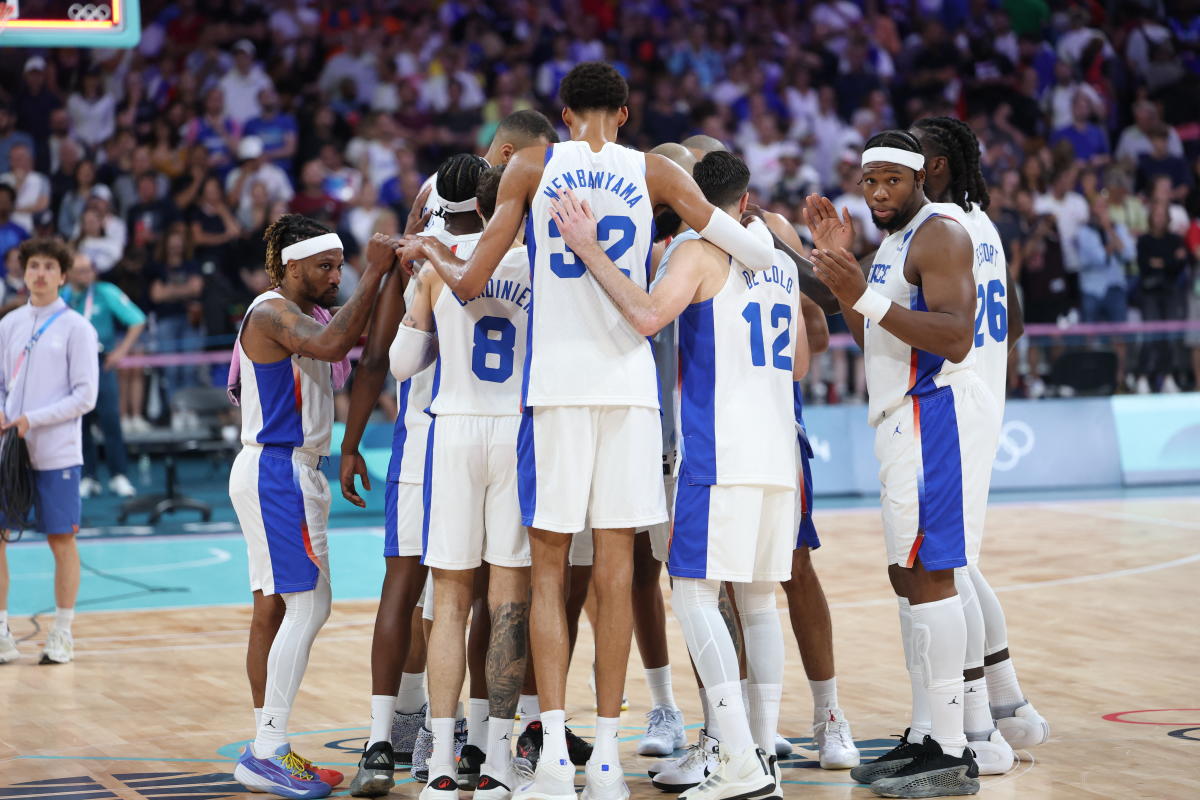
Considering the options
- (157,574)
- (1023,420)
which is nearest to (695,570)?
(157,574)

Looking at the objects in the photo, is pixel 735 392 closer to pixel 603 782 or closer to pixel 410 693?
pixel 603 782

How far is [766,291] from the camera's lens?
538 cm

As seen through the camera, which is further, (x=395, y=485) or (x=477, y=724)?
(x=395, y=485)

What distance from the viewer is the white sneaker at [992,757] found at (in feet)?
18.3

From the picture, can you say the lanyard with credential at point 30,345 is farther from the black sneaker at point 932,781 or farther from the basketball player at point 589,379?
the black sneaker at point 932,781

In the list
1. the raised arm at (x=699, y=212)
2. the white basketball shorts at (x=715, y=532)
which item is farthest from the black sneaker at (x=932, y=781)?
the raised arm at (x=699, y=212)

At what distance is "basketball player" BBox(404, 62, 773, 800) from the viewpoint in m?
5.10

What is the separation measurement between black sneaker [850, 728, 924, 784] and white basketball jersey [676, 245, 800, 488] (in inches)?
44.5

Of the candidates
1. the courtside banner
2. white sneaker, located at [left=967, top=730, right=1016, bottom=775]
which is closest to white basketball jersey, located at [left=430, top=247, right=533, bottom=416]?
white sneaker, located at [left=967, top=730, right=1016, bottom=775]

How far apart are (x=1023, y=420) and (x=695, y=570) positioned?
9990mm

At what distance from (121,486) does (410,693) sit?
8.23m

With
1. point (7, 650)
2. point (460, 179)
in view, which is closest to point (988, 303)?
point (460, 179)

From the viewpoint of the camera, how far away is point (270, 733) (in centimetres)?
551

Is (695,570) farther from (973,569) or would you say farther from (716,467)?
(973,569)
